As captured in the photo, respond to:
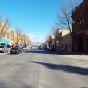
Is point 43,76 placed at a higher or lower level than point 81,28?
lower

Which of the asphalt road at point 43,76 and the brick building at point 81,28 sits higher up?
the brick building at point 81,28

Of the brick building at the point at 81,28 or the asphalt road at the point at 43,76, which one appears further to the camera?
the brick building at the point at 81,28

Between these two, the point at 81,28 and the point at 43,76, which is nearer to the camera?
the point at 43,76

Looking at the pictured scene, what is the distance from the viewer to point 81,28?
59.4 metres

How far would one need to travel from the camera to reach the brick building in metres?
54.5

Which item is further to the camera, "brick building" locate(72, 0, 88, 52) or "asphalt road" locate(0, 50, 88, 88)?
"brick building" locate(72, 0, 88, 52)

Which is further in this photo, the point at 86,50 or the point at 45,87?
the point at 86,50

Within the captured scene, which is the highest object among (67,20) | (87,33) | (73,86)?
(67,20)

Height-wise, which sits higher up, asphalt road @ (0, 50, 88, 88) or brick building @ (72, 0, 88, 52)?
brick building @ (72, 0, 88, 52)

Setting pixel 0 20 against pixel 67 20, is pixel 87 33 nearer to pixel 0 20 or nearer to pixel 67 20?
pixel 67 20

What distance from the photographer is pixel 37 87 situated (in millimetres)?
10164

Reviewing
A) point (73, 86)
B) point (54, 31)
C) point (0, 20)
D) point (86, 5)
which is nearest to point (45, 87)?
point (73, 86)

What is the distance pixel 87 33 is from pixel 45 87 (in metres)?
42.6

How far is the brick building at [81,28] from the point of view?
54.5m
